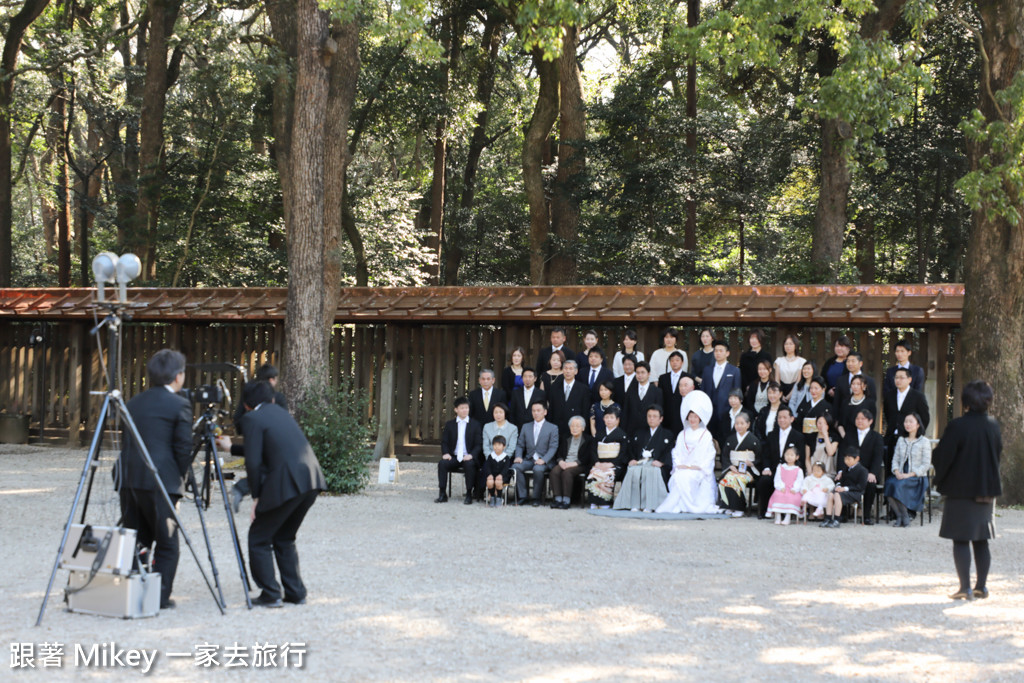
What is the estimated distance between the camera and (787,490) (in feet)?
32.0

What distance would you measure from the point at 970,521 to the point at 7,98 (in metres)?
17.9

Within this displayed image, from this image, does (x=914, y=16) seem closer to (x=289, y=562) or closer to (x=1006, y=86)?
(x=1006, y=86)

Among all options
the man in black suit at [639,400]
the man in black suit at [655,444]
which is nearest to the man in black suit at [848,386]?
the man in black suit at [655,444]

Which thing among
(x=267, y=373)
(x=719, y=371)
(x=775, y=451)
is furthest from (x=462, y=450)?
(x=267, y=373)

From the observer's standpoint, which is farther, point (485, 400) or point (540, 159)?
point (540, 159)

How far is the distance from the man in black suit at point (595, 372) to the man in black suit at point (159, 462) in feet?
20.9

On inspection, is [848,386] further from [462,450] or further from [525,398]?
[462,450]

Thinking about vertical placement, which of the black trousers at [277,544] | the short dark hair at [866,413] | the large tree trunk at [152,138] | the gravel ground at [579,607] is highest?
the large tree trunk at [152,138]

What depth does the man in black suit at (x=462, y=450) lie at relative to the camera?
10797 millimetres

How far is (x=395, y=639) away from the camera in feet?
17.1

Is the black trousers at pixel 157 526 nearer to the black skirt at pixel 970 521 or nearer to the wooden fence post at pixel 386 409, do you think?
the black skirt at pixel 970 521

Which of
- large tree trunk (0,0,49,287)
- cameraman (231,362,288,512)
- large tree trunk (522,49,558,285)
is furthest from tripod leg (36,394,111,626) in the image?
large tree trunk (0,0,49,287)

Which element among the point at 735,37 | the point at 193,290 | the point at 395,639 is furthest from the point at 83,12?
the point at 395,639

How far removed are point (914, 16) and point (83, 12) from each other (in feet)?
62.2
